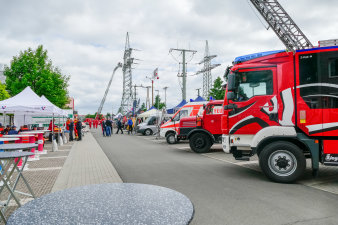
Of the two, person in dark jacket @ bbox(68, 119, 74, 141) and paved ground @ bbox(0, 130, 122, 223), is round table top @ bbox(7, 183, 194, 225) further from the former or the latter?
person in dark jacket @ bbox(68, 119, 74, 141)

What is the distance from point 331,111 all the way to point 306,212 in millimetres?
2764

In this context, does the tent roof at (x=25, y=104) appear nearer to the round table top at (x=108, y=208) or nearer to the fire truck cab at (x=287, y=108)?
the fire truck cab at (x=287, y=108)

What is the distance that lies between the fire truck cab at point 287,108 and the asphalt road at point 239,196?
0.75m

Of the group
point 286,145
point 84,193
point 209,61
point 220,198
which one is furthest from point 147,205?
point 209,61

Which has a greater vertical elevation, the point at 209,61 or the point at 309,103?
the point at 209,61

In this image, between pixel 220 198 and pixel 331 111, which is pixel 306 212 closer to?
pixel 220 198

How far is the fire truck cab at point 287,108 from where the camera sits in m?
5.81

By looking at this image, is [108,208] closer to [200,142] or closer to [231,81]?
[231,81]

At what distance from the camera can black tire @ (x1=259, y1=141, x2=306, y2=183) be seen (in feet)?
19.3

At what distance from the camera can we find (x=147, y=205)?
2.01m

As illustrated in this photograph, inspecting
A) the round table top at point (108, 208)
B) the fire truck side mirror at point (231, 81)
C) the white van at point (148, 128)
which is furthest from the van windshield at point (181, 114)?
the round table top at point (108, 208)

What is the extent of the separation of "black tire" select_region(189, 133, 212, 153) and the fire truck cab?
17.1 ft

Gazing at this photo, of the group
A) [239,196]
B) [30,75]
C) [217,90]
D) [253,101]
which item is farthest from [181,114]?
[217,90]

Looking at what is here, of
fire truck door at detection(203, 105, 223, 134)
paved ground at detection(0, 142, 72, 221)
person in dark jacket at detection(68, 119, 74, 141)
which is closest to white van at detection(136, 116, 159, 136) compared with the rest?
person in dark jacket at detection(68, 119, 74, 141)
